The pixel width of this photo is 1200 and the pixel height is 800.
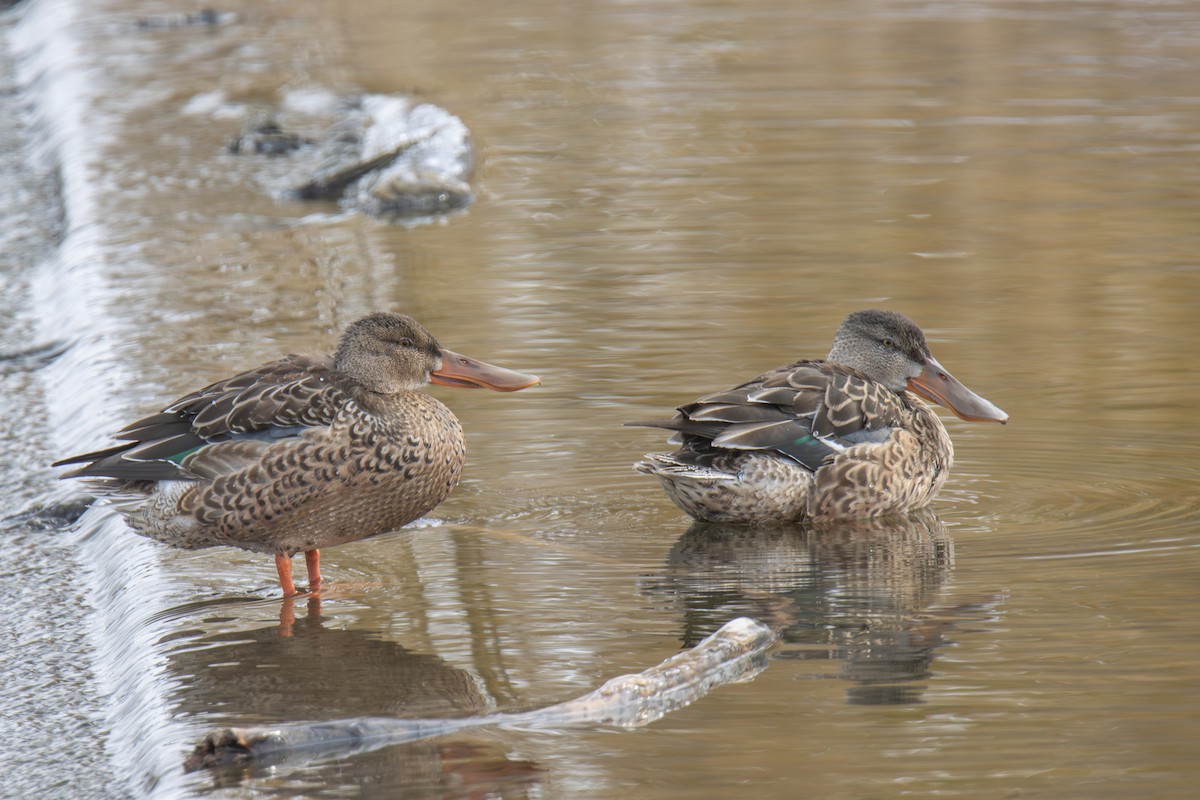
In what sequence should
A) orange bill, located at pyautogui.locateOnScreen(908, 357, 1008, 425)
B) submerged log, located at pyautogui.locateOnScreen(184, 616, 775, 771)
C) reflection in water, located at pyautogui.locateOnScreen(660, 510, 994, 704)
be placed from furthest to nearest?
orange bill, located at pyautogui.locateOnScreen(908, 357, 1008, 425)
reflection in water, located at pyautogui.locateOnScreen(660, 510, 994, 704)
submerged log, located at pyautogui.locateOnScreen(184, 616, 775, 771)

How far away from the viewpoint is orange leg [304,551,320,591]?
6398 mm

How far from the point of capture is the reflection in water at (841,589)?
5453mm

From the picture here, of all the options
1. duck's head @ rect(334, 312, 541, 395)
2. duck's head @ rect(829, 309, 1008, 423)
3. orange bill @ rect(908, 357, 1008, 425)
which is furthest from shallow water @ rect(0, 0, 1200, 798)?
duck's head @ rect(334, 312, 541, 395)

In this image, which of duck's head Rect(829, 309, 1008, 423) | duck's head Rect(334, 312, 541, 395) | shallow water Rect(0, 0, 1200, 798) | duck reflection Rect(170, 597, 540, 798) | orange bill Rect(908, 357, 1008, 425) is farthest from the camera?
duck's head Rect(829, 309, 1008, 423)

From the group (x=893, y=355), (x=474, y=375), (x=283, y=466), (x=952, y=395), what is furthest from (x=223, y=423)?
(x=952, y=395)

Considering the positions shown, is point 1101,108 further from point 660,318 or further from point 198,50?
point 198,50

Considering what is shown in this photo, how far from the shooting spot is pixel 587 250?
11281 mm

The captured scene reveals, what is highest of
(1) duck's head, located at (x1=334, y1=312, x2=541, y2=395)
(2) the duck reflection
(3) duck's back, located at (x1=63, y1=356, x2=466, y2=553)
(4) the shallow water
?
(1) duck's head, located at (x1=334, y1=312, x2=541, y2=395)

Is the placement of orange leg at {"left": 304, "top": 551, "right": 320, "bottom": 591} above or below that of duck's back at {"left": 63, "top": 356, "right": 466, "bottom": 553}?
below

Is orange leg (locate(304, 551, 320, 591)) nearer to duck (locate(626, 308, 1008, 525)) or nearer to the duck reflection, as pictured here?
the duck reflection

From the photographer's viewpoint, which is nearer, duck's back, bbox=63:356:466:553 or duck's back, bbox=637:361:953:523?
duck's back, bbox=63:356:466:553

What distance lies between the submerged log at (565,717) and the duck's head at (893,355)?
244cm

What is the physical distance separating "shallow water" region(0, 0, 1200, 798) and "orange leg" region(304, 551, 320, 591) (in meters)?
0.15

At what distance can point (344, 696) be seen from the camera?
538 cm
